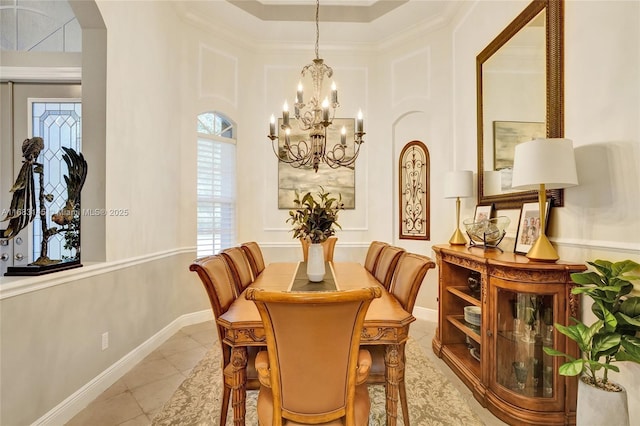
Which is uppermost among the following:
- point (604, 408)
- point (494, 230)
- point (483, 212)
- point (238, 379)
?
point (483, 212)

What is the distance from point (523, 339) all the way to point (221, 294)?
1947 mm

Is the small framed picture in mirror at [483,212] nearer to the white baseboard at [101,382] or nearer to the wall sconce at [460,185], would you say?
the wall sconce at [460,185]

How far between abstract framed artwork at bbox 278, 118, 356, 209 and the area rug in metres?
2.34

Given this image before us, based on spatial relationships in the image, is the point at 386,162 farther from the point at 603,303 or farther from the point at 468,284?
the point at 603,303

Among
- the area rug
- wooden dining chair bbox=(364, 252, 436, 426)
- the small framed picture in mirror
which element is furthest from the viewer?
the small framed picture in mirror

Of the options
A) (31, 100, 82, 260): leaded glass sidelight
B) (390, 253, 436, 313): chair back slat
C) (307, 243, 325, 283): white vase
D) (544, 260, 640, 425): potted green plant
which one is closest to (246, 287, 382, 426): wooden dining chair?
(390, 253, 436, 313): chair back slat

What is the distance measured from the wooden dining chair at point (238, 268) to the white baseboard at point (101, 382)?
121cm

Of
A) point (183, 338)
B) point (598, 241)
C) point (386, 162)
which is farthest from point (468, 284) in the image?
point (183, 338)

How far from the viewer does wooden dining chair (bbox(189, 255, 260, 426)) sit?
1.56m

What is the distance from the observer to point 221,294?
1.63 metres

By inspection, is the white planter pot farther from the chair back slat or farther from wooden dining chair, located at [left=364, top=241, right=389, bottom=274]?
wooden dining chair, located at [left=364, top=241, right=389, bottom=274]

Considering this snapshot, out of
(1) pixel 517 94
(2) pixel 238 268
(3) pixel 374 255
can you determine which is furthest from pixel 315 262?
(1) pixel 517 94

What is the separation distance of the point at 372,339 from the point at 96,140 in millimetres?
2429

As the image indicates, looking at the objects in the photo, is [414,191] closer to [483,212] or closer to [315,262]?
[483,212]
